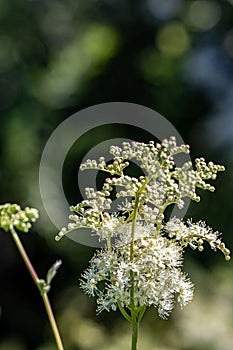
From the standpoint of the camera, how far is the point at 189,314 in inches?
170

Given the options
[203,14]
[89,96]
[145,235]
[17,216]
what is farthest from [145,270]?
[203,14]

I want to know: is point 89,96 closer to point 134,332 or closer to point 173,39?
point 173,39

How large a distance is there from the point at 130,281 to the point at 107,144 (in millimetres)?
4165

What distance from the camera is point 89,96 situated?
5707 millimetres

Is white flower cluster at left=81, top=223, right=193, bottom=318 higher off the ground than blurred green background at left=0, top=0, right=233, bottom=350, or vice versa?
blurred green background at left=0, top=0, right=233, bottom=350

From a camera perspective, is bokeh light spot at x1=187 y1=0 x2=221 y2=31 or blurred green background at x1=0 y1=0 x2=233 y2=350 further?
bokeh light spot at x1=187 y1=0 x2=221 y2=31

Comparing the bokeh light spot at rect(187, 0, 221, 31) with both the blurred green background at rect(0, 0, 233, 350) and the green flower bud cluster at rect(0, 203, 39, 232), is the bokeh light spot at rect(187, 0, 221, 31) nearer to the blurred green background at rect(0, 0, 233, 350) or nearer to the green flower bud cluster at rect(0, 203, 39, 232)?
the blurred green background at rect(0, 0, 233, 350)

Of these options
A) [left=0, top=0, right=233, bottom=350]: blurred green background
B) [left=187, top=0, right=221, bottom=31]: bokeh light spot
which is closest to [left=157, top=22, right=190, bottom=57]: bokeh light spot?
[left=0, top=0, right=233, bottom=350]: blurred green background

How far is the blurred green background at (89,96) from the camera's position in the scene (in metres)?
5.12

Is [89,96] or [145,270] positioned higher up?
[89,96]

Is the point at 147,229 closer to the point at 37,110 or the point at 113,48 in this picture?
the point at 37,110

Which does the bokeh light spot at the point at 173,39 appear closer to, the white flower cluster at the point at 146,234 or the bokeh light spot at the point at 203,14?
the bokeh light spot at the point at 203,14

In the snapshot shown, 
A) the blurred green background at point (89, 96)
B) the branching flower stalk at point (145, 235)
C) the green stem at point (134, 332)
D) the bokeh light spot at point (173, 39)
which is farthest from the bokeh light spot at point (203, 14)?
the green stem at point (134, 332)

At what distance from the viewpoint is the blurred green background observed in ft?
16.8
